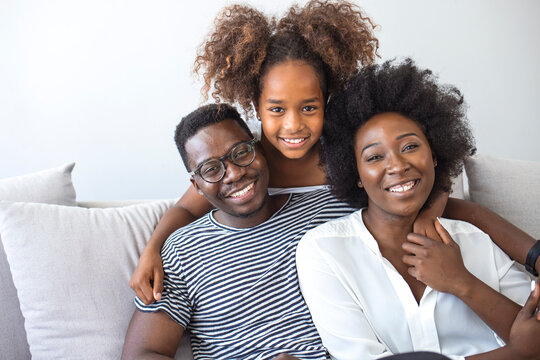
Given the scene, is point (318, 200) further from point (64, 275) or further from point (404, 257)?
point (64, 275)

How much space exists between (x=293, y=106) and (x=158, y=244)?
2.24 feet

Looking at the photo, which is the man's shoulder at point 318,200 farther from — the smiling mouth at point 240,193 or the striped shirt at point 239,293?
the smiling mouth at point 240,193

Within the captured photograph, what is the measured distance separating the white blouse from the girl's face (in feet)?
1.19

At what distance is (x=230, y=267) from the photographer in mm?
1787

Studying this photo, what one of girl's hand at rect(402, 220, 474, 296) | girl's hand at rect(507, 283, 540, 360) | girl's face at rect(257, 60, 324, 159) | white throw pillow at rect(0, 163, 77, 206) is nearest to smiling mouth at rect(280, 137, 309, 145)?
girl's face at rect(257, 60, 324, 159)

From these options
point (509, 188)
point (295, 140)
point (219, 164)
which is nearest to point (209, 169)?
point (219, 164)

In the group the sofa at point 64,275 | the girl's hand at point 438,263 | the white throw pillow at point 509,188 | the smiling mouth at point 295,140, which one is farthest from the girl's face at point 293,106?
the white throw pillow at point 509,188

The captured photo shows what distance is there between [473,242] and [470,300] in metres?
0.25

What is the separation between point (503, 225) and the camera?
1834 millimetres

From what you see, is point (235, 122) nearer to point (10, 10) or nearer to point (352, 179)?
point (352, 179)

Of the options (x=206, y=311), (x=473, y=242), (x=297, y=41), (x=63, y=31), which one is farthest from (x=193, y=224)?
(x=63, y=31)

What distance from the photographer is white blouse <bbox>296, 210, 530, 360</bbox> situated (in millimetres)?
1551

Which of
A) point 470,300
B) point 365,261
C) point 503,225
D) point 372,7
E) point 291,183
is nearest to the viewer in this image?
point 470,300

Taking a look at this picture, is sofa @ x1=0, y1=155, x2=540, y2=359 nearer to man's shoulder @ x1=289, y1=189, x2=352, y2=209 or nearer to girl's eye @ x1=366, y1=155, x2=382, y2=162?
man's shoulder @ x1=289, y1=189, x2=352, y2=209
